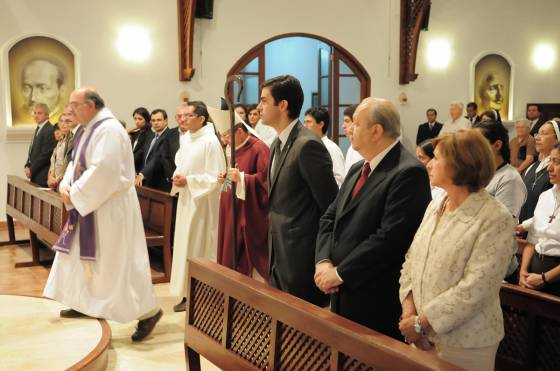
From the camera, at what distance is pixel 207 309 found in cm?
296

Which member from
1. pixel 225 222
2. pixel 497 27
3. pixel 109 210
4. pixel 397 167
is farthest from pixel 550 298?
pixel 497 27

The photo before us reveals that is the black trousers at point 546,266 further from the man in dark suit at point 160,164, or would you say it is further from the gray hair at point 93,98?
the man in dark suit at point 160,164

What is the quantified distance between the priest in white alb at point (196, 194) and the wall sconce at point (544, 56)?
9.21 metres

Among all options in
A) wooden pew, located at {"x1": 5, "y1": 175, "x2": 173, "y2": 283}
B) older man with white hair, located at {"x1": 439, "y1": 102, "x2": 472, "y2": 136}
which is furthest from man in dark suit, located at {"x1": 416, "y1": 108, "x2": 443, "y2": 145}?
wooden pew, located at {"x1": 5, "y1": 175, "x2": 173, "y2": 283}

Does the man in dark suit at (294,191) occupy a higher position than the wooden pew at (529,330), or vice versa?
the man in dark suit at (294,191)

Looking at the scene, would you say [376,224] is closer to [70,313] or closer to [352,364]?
[352,364]

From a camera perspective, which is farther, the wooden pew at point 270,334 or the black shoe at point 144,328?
the black shoe at point 144,328

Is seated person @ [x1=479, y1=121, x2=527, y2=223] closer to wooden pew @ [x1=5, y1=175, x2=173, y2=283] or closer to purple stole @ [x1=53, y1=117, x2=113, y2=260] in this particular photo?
purple stole @ [x1=53, y1=117, x2=113, y2=260]

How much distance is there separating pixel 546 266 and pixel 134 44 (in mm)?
7376

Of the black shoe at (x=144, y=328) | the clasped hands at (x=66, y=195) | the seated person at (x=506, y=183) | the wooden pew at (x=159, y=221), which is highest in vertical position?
the seated person at (x=506, y=183)

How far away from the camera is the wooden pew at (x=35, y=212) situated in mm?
5723

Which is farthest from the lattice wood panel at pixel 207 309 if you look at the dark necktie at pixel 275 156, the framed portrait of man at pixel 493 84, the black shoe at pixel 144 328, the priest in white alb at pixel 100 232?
the framed portrait of man at pixel 493 84

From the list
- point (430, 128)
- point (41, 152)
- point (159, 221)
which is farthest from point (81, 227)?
point (430, 128)

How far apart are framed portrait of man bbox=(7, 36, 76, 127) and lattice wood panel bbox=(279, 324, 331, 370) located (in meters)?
7.17
